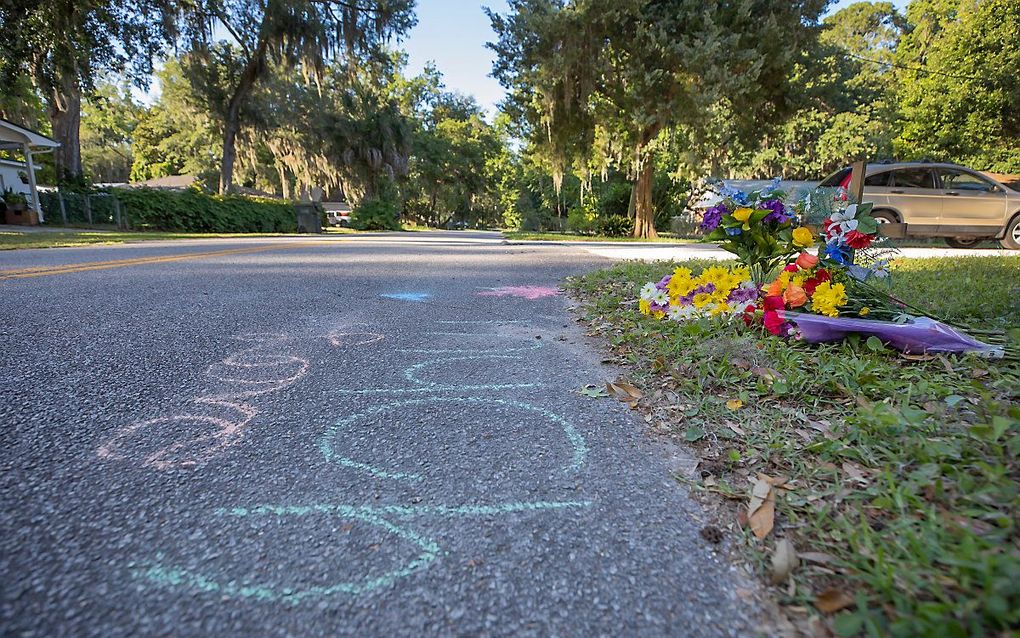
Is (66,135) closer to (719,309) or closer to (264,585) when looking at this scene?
(719,309)

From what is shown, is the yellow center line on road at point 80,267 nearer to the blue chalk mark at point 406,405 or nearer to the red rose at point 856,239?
the blue chalk mark at point 406,405

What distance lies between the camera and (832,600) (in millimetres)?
1020

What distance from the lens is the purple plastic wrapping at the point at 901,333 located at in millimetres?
2316

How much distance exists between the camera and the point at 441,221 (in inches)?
2109

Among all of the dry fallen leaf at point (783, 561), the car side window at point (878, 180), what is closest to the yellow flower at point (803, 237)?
the dry fallen leaf at point (783, 561)

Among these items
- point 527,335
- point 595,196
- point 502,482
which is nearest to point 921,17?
point 595,196

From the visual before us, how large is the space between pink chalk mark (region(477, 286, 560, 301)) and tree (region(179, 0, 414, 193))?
1913 cm

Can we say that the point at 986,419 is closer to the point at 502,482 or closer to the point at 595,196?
the point at 502,482

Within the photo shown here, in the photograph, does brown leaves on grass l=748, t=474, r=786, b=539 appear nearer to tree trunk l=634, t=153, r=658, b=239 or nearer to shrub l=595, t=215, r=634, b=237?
tree trunk l=634, t=153, r=658, b=239

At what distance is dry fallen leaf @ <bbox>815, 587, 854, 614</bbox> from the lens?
100 cm

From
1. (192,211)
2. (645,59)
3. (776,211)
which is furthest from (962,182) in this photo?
(192,211)

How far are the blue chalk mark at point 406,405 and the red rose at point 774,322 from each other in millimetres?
1450

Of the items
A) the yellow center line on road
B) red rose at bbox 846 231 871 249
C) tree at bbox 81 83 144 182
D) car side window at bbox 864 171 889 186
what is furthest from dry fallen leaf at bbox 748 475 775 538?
tree at bbox 81 83 144 182

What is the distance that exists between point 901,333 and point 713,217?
127cm
